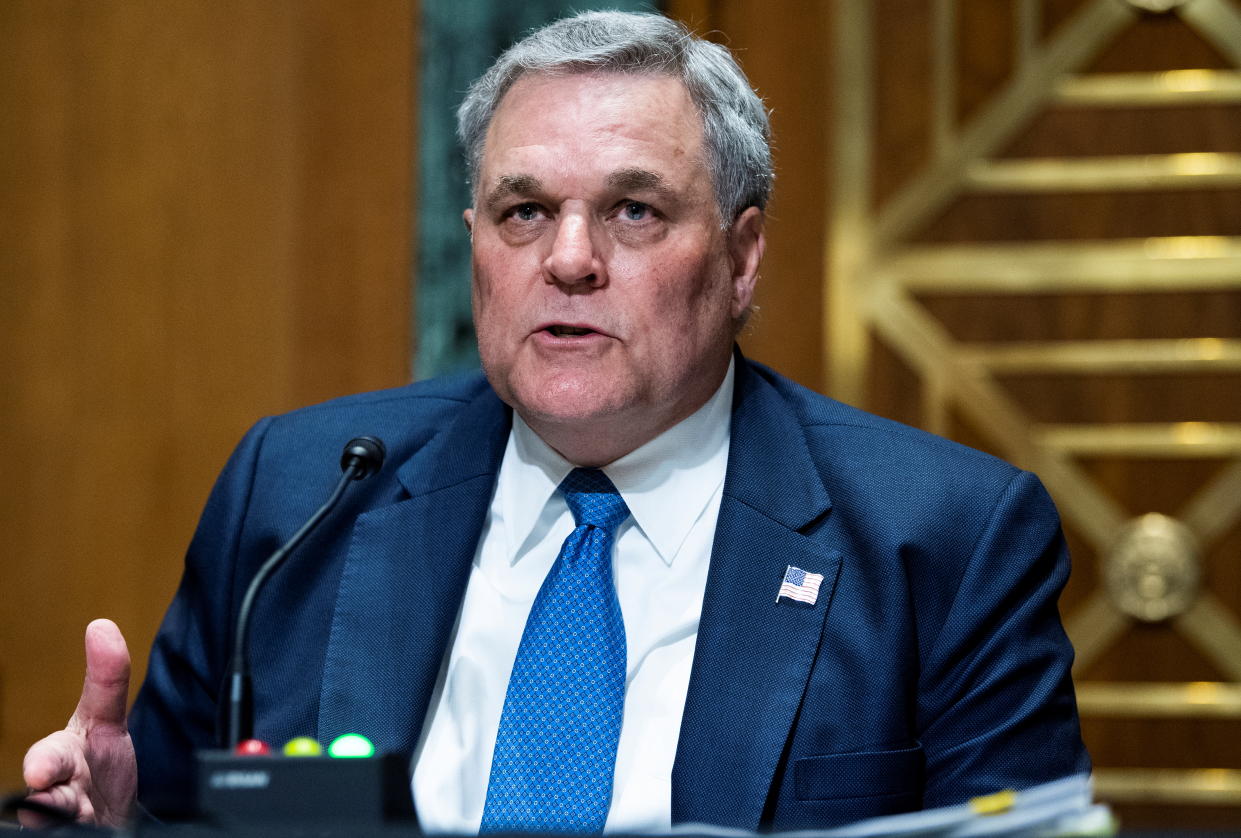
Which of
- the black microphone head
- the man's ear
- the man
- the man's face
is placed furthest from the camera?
the man's ear

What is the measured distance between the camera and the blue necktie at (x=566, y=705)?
1586 mm

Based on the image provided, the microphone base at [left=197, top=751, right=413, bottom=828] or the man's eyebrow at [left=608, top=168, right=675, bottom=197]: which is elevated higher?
the man's eyebrow at [left=608, top=168, right=675, bottom=197]

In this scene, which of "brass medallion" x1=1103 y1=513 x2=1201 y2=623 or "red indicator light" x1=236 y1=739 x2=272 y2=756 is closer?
"red indicator light" x1=236 y1=739 x2=272 y2=756

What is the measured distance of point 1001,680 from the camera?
1.67 m

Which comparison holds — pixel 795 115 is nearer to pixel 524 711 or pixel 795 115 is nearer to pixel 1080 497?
pixel 1080 497

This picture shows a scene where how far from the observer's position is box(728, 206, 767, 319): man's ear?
197 centimetres

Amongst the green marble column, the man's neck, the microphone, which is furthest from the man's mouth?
the green marble column

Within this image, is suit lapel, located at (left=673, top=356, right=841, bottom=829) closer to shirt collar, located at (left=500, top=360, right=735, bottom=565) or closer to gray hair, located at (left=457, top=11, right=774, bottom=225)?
shirt collar, located at (left=500, top=360, right=735, bottom=565)

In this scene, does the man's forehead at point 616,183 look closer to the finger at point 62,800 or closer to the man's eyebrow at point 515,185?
the man's eyebrow at point 515,185

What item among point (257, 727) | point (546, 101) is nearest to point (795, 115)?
point (546, 101)

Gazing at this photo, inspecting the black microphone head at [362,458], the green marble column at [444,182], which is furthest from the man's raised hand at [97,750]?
the green marble column at [444,182]

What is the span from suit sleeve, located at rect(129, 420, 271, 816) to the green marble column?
1.40 meters

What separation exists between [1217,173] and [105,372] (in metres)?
2.60

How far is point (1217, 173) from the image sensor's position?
10.5 feet
